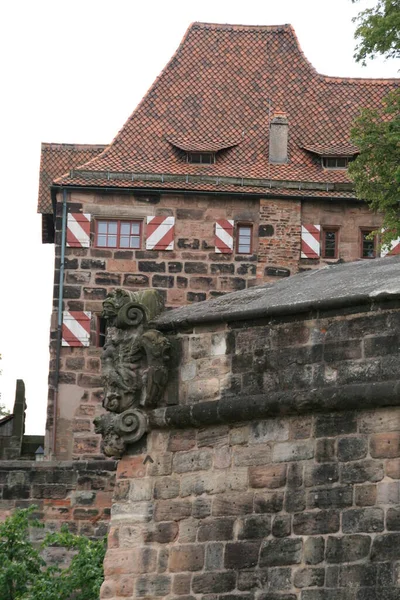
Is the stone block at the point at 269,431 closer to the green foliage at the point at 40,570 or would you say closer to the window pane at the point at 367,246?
the green foliage at the point at 40,570

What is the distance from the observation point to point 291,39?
40.3 meters

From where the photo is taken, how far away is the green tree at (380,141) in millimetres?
30188

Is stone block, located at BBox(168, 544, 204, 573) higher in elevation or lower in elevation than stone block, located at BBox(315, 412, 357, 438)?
lower

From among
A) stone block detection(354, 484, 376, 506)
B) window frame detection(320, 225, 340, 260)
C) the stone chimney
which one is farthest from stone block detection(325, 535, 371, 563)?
the stone chimney

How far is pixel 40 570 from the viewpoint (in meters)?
23.7

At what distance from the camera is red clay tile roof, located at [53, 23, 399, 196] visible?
122ft

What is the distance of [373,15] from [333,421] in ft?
58.9

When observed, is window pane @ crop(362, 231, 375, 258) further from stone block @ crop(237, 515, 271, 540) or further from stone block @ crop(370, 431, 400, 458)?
stone block @ crop(370, 431, 400, 458)

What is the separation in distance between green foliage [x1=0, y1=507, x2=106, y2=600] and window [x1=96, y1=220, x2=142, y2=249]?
13.2 m

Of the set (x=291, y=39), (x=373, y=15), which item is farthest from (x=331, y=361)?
(x=291, y=39)

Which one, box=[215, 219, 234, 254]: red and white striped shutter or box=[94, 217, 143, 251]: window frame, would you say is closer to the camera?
box=[94, 217, 143, 251]: window frame

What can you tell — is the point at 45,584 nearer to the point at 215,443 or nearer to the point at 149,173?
the point at 215,443

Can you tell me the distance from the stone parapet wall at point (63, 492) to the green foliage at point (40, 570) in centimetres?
248

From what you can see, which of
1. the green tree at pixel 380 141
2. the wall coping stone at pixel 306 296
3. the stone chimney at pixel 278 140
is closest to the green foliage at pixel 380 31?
the green tree at pixel 380 141
